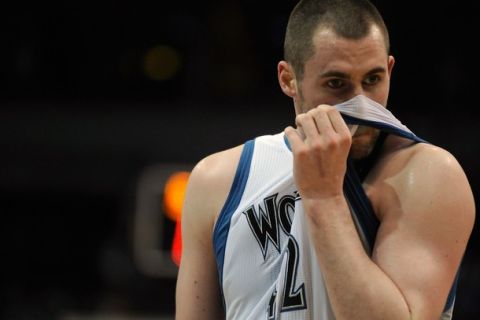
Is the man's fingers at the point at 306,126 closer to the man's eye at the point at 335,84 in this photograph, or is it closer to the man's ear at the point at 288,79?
the man's eye at the point at 335,84

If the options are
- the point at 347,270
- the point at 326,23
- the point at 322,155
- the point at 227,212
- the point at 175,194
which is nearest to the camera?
the point at 347,270

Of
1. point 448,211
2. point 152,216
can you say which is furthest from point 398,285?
point 152,216

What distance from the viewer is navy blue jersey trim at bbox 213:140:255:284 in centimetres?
317

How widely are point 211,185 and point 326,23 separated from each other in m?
0.64

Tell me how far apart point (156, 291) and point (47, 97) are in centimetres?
280

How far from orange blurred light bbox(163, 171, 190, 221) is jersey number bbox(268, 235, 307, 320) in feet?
26.6

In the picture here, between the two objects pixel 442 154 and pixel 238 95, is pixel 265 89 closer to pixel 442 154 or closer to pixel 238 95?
pixel 238 95

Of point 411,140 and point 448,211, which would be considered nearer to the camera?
point 448,211

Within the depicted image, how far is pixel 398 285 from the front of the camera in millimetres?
2697

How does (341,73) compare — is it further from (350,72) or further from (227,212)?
(227,212)

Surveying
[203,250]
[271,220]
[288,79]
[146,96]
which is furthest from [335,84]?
[146,96]

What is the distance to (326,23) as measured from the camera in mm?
3018

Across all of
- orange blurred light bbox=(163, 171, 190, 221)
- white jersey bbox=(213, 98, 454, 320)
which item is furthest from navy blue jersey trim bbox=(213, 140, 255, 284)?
orange blurred light bbox=(163, 171, 190, 221)

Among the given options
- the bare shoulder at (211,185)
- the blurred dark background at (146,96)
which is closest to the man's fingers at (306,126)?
the bare shoulder at (211,185)
